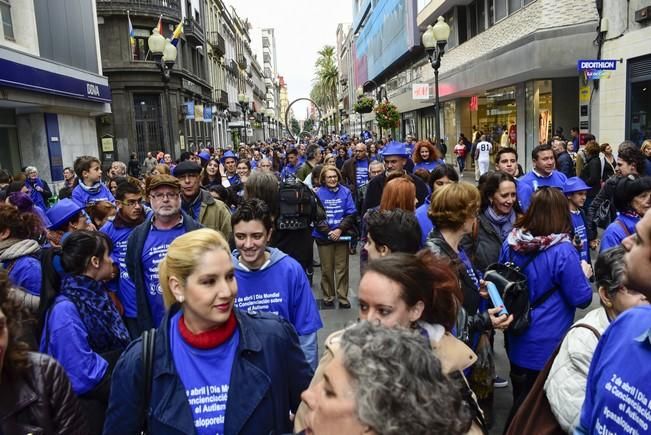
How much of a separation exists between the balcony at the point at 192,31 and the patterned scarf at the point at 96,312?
1475 inches

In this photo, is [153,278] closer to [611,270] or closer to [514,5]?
A: [611,270]

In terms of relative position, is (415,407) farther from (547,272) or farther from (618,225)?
(618,225)

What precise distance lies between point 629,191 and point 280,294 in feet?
10.7

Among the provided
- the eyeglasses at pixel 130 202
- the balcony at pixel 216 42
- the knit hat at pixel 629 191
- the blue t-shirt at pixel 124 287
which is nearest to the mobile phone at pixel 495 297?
the knit hat at pixel 629 191

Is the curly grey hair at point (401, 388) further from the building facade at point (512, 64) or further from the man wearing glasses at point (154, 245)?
the building facade at point (512, 64)

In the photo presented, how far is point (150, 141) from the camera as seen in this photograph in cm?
3244

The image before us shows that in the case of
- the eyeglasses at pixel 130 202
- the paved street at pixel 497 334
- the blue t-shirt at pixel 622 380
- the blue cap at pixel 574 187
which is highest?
the eyeglasses at pixel 130 202

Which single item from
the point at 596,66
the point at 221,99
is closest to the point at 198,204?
the point at 596,66

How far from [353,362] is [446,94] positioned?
28.4m

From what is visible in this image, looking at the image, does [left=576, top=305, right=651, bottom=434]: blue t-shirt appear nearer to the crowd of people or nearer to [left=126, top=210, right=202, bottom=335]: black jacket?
the crowd of people

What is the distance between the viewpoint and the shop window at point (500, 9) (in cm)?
2140

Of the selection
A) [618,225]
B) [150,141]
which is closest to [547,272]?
[618,225]

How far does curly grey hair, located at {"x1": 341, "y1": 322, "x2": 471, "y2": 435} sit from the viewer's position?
4.47 ft

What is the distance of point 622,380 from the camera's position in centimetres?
180
